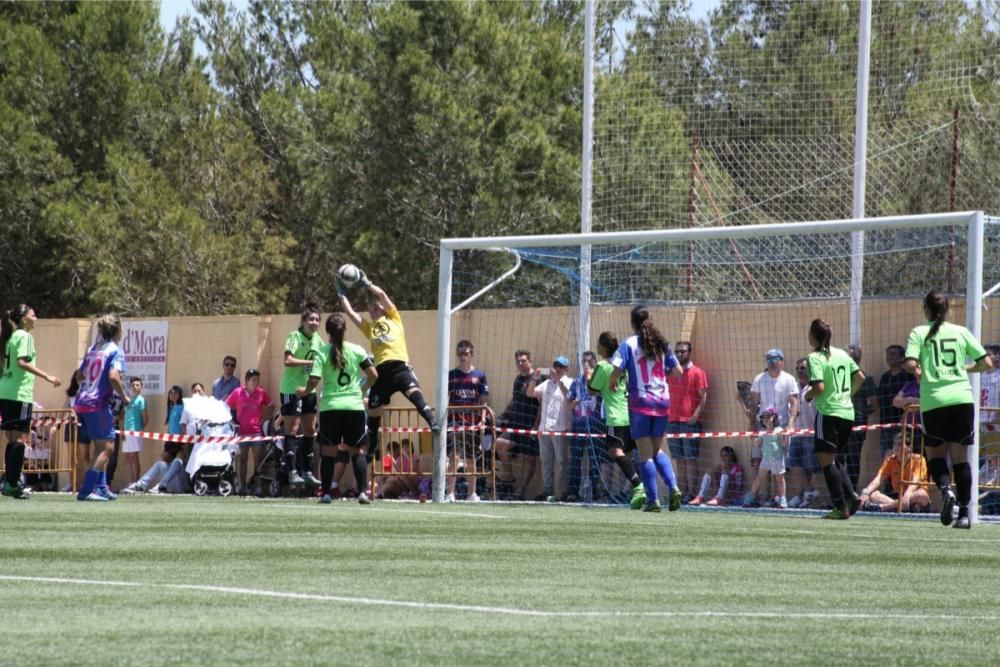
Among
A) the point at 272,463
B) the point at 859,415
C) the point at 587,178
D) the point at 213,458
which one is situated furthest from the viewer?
the point at 272,463

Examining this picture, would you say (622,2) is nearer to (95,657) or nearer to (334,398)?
(334,398)

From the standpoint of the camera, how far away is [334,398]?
16.4m

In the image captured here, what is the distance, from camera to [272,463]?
23266 millimetres

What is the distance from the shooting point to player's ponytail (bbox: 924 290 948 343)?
1405cm

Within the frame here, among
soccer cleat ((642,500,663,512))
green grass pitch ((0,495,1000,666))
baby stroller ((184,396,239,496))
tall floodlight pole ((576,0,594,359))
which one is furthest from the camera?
baby stroller ((184,396,239,496))

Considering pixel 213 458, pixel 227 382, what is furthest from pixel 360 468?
pixel 227 382

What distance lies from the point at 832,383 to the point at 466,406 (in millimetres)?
6411

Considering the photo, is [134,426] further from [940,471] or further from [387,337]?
[940,471]

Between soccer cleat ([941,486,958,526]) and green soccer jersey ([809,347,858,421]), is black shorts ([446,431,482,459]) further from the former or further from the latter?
soccer cleat ([941,486,958,526])

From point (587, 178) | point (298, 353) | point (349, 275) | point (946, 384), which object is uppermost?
point (587, 178)

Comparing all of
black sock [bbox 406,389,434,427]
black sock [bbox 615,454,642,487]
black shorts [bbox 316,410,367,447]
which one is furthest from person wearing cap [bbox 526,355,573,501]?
black shorts [bbox 316,410,367,447]

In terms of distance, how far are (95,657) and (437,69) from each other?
98.3ft

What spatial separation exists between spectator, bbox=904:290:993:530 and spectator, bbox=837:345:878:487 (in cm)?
417

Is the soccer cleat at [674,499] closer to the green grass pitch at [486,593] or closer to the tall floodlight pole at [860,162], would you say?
the green grass pitch at [486,593]
